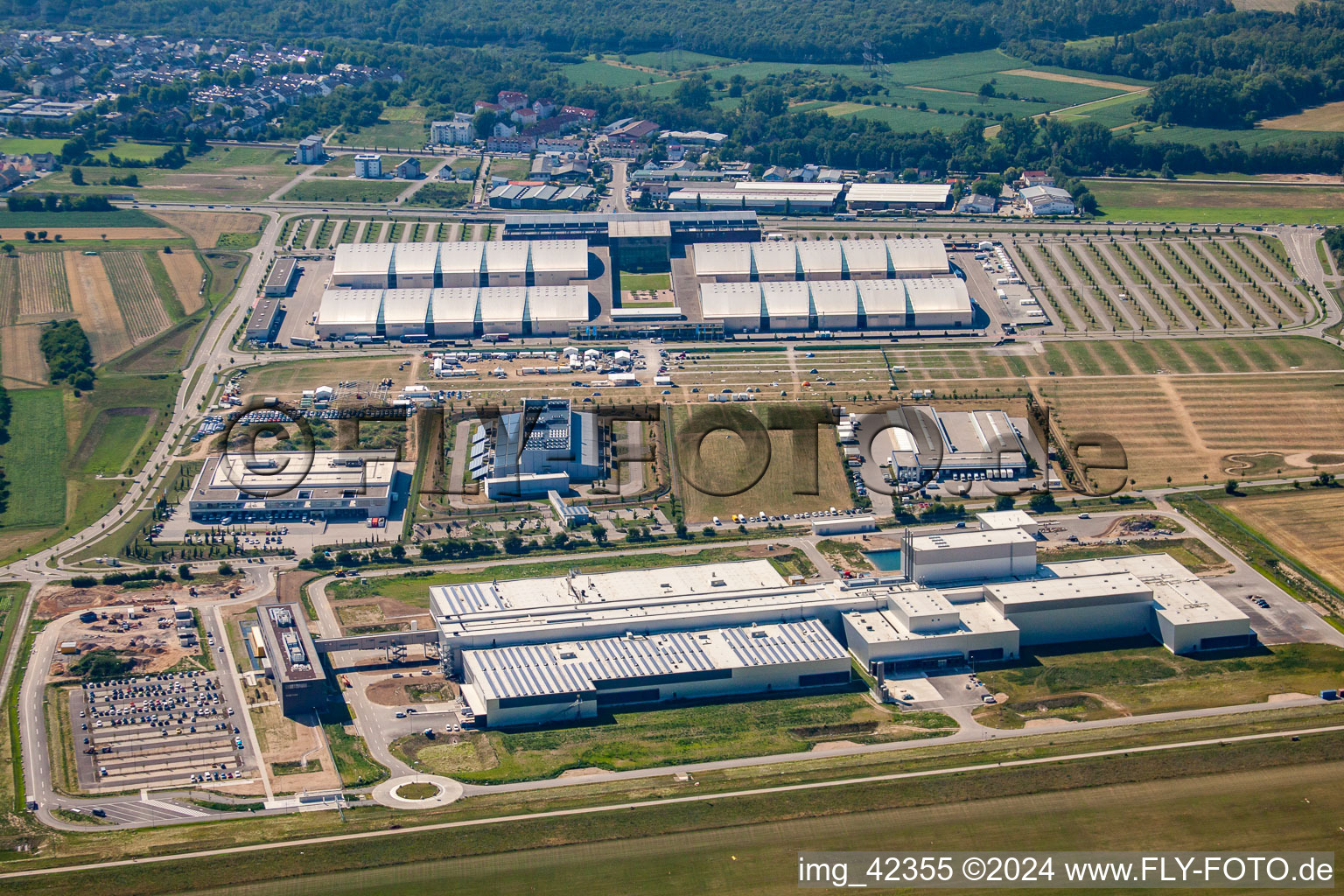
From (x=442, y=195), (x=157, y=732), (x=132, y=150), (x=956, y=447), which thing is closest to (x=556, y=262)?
(x=442, y=195)

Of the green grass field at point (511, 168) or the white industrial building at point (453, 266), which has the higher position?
the green grass field at point (511, 168)

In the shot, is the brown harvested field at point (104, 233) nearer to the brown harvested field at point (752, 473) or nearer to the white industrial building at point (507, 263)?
the white industrial building at point (507, 263)

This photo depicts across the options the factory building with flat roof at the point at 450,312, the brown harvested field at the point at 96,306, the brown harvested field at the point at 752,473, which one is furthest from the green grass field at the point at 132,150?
the brown harvested field at the point at 752,473

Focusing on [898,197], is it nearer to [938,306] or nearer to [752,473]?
[938,306]

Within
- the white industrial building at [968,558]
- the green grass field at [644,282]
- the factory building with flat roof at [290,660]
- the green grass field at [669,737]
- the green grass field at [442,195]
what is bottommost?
→ the green grass field at [669,737]

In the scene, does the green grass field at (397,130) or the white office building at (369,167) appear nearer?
the white office building at (369,167)

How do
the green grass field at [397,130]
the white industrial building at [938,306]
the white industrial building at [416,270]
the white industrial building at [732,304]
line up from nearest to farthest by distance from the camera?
the white industrial building at [732,304]
the white industrial building at [938,306]
the white industrial building at [416,270]
the green grass field at [397,130]

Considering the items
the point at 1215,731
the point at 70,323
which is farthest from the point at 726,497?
the point at 70,323

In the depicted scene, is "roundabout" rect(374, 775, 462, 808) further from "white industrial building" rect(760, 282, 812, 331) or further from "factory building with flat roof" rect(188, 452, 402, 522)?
"white industrial building" rect(760, 282, 812, 331)
